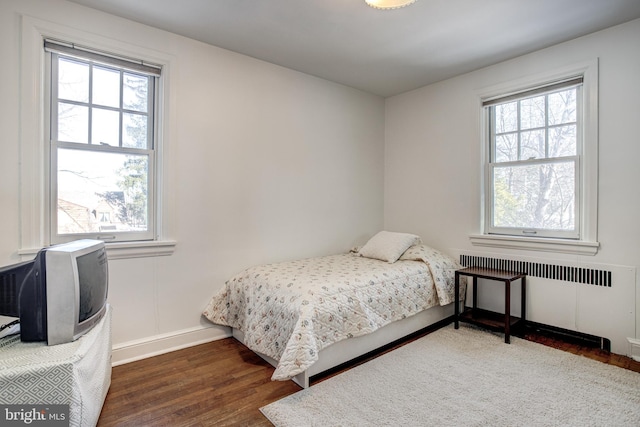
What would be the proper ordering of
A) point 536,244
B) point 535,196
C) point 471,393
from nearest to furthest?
point 471,393 → point 536,244 → point 535,196

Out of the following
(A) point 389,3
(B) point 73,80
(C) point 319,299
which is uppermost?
(A) point 389,3

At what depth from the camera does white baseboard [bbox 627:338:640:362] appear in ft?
8.13

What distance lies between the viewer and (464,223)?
3.54 meters

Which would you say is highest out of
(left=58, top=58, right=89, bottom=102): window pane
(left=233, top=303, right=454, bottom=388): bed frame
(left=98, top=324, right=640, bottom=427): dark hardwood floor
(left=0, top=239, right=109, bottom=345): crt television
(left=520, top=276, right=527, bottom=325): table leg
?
(left=58, top=58, right=89, bottom=102): window pane

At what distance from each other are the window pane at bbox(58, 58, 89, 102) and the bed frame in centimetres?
222

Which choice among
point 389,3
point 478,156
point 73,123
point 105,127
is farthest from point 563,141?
point 73,123

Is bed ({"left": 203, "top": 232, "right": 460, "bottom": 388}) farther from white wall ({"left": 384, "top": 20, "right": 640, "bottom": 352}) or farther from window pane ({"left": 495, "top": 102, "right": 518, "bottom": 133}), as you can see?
window pane ({"left": 495, "top": 102, "right": 518, "bottom": 133})

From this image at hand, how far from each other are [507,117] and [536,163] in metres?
0.57

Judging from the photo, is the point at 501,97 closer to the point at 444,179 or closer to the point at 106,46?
the point at 444,179

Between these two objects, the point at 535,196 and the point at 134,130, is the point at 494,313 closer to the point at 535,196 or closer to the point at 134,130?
the point at 535,196

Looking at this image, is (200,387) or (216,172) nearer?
(200,387)

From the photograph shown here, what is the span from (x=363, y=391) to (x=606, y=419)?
4.33 feet

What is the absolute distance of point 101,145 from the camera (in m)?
2.45

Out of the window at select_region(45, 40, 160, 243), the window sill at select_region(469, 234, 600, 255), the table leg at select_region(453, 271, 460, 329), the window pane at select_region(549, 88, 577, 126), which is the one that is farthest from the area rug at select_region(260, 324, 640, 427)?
the window pane at select_region(549, 88, 577, 126)
